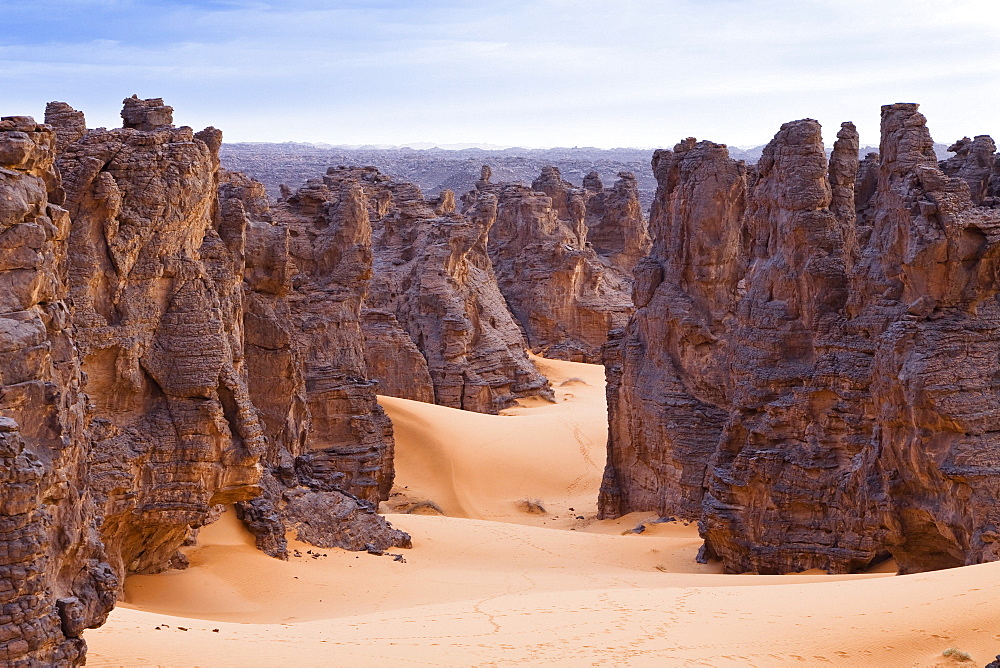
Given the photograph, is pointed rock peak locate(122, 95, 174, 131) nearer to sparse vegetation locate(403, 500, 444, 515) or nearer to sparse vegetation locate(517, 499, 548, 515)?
sparse vegetation locate(403, 500, 444, 515)

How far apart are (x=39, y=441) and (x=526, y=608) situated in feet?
21.8

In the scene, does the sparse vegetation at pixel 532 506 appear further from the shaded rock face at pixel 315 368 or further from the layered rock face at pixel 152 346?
the layered rock face at pixel 152 346

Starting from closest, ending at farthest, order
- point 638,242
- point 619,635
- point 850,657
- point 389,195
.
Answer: point 850,657 < point 619,635 < point 389,195 < point 638,242

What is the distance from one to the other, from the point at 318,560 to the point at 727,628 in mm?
6623

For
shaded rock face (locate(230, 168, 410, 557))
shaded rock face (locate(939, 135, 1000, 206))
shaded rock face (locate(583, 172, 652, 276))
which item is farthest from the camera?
shaded rock face (locate(583, 172, 652, 276))

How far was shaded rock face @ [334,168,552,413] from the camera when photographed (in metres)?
32.4

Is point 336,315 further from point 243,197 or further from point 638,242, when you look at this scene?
point 638,242

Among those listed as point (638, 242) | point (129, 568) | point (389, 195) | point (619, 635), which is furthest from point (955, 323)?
point (638, 242)

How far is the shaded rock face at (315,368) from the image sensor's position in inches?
682

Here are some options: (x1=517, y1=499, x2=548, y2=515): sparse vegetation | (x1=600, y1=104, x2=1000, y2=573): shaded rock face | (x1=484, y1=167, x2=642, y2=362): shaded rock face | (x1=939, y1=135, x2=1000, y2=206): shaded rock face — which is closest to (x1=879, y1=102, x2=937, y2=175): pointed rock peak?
(x1=600, y1=104, x2=1000, y2=573): shaded rock face

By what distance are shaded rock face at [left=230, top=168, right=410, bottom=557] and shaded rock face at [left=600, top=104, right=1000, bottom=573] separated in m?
5.06

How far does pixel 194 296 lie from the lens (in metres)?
13.3

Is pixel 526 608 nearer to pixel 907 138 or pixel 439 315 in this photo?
pixel 907 138

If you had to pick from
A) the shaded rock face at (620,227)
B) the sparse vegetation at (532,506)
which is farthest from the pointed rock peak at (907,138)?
the shaded rock face at (620,227)
